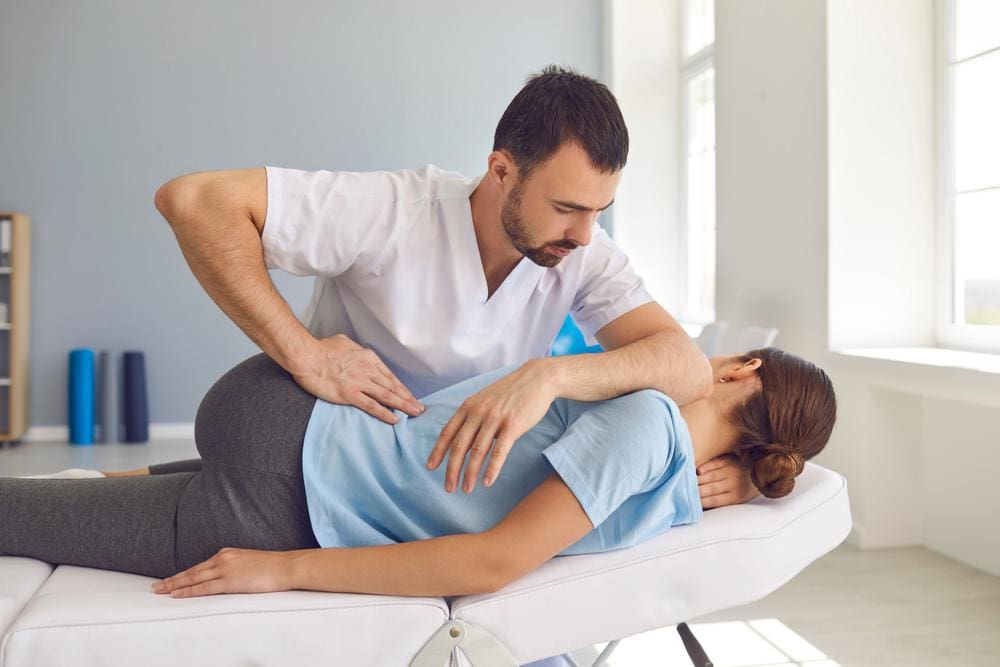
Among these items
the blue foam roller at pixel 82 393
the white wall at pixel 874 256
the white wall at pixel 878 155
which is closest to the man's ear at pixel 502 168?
the white wall at pixel 874 256

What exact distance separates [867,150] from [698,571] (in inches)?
106

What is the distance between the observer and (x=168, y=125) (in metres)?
5.87

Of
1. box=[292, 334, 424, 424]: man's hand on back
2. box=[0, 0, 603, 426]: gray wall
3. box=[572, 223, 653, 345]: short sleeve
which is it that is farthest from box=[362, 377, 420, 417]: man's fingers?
box=[0, 0, 603, 426]: gray wall

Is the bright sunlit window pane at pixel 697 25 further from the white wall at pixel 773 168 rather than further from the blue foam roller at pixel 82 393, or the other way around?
the blue foam roller at pixel 82 393

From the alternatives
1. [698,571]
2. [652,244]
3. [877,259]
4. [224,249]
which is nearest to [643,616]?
[698,571]

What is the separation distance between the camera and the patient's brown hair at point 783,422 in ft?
5.00

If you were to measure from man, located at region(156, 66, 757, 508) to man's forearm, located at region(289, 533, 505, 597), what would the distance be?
0.44 ft

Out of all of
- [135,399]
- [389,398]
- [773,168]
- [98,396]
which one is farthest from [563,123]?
[98,396]

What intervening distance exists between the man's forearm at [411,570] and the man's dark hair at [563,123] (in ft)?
2.48

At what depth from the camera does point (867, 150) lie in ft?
11.7

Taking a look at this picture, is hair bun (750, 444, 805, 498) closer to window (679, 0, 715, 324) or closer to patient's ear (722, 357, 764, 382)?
patient's ear (722, 357, 764, 382)

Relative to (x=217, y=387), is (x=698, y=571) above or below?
below

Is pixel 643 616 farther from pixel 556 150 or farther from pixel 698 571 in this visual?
pixel 556 150

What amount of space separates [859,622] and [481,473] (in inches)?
62.0
